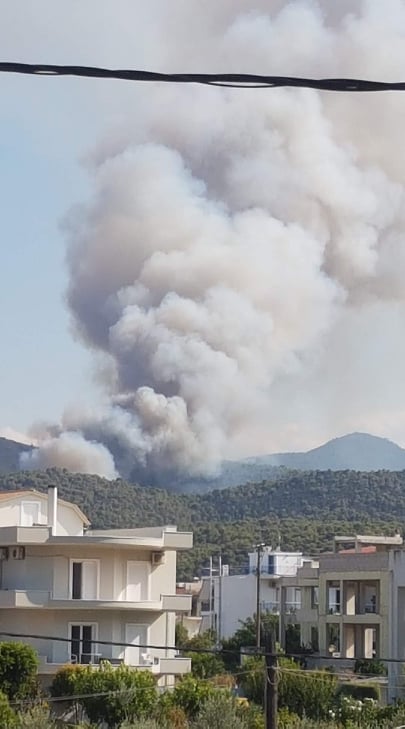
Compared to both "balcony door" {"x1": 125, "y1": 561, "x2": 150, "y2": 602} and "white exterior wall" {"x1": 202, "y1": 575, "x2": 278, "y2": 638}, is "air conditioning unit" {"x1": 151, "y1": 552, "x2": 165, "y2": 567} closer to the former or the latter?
"balcony door" {"x1": 125, "y1": 561, "x2": 150, "y2": 602}

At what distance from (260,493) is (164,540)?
13471cm

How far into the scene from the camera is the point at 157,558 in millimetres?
50844

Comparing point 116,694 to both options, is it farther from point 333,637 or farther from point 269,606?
point 269,606

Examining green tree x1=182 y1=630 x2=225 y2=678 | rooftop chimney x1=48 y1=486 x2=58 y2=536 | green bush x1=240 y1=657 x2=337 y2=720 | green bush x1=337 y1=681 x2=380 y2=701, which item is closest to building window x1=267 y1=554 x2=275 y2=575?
green tree x1=182 y1=630 x2=225 y2=678

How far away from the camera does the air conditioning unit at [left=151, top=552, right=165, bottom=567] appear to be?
50594 mm

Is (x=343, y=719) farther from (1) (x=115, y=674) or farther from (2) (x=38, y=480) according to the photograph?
(2) (x=38, y=480)

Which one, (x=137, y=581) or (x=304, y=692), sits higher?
(x=137, y=581)

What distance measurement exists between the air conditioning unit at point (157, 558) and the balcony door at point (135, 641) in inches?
90.0

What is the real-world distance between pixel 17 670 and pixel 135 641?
631cm

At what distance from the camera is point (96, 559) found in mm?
49406

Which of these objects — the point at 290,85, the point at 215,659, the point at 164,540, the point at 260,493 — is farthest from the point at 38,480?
the point at 290,85

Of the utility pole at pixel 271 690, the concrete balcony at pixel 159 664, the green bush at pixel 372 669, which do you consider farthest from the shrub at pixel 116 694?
the green bush at pixel 372 669

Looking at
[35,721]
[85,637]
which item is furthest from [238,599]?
[35,721]

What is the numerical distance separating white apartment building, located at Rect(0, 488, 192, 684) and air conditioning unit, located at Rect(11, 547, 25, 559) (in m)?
0.04
